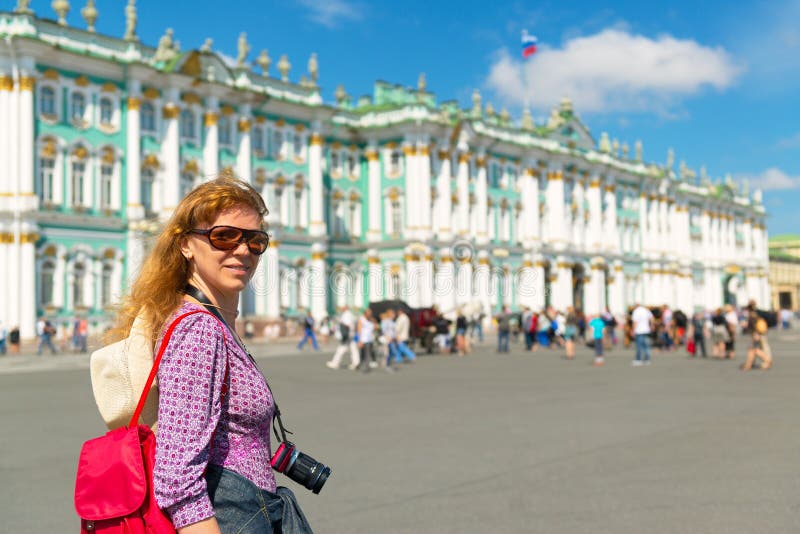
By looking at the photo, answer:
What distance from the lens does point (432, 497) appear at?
285 inches

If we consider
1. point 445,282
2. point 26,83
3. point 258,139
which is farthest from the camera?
point 445,282

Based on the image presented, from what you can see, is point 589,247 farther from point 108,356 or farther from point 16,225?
point 108,356

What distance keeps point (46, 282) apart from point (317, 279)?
15649 millimetres

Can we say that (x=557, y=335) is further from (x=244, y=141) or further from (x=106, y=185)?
(x=106, y=185)

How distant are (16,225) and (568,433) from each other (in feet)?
96.0

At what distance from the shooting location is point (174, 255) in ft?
9.55

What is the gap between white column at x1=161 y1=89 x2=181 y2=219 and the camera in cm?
3906

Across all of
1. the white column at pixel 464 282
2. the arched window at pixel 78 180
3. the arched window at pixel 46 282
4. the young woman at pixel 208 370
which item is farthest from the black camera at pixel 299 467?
the white column at pixel 464 282

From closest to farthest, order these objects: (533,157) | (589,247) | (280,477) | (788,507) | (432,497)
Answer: (788,507) < (432,497) < (280,477) < (533,157) < (589,247)

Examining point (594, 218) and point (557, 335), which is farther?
point (594, 218)

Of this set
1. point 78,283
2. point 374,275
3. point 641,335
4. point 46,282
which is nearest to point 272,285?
point 374,275

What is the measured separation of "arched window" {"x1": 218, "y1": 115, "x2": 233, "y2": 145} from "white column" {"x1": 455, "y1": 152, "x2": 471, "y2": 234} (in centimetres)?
1558

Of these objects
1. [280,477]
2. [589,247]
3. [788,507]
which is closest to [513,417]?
[280,477]

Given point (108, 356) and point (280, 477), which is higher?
point (108, 356)
